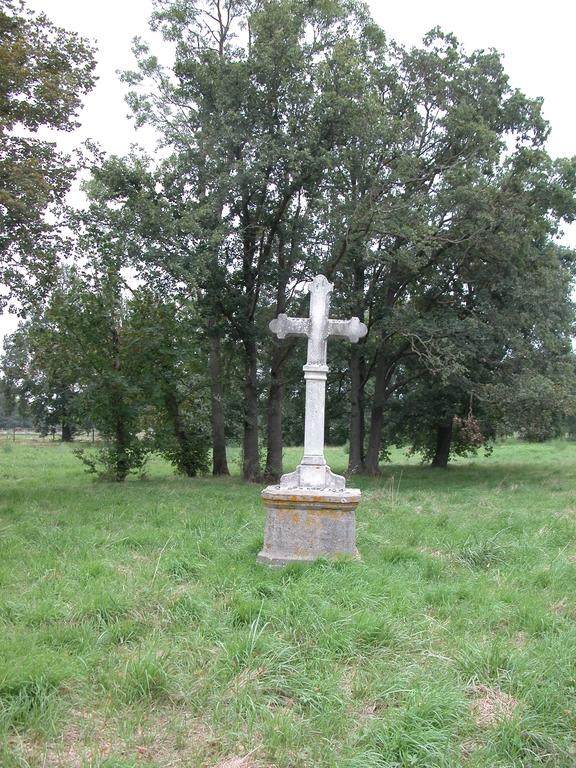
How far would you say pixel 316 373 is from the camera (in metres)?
7.31

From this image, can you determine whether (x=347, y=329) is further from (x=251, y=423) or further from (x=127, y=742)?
(x=251, y=423)

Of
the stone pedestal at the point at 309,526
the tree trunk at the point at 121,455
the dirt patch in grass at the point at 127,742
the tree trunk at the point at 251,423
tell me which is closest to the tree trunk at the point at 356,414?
the tree trunk at the point at 251,423

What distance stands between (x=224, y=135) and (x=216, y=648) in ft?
46.0

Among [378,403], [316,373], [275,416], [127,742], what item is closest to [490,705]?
[127,742]

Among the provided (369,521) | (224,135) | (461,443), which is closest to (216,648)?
(369,521)

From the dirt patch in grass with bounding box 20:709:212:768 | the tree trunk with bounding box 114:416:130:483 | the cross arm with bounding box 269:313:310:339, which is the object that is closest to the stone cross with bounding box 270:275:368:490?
the cross arm with bounding box 269:313:310:339

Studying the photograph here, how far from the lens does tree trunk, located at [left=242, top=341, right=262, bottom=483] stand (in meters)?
18.9

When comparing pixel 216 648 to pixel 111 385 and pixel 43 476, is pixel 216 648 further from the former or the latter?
pixel 43 476

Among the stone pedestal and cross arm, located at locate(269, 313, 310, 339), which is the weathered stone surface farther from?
cross arm, located at locate(269, 313, 310, 339)

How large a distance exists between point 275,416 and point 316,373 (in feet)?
41.9

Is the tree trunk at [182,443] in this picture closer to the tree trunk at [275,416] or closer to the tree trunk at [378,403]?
the tree trunk at [275,416]

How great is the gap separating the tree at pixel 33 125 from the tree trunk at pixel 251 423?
7.53 meters

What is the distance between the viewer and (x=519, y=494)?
554 inches

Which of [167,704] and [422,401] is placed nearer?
[167,704]
